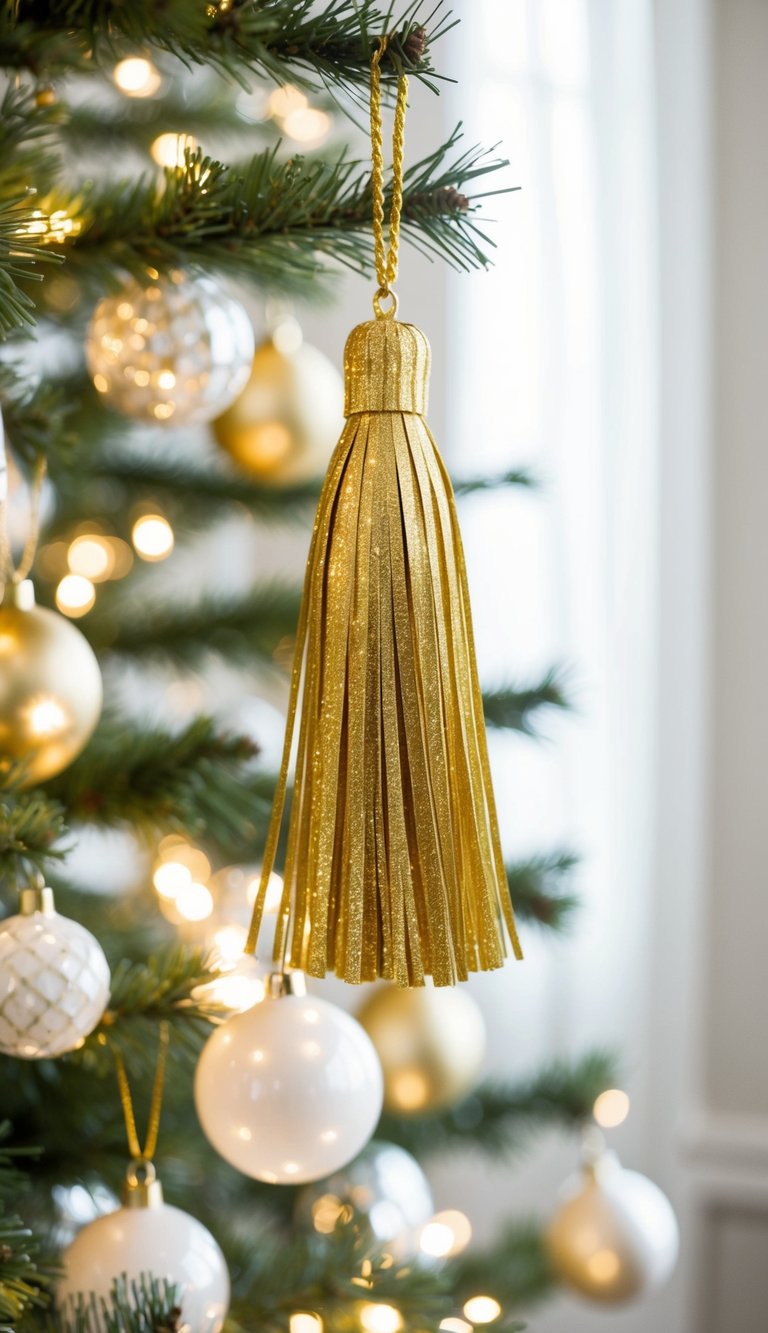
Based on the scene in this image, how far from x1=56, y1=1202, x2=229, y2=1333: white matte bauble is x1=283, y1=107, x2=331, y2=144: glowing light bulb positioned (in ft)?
2.34

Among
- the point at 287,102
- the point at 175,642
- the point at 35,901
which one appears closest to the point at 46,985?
the point at 35,901

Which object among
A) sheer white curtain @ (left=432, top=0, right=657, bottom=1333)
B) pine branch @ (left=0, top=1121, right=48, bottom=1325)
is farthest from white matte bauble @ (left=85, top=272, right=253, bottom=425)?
sheer white curtain @ (left=432, top=0, right=657, bottom=1333)

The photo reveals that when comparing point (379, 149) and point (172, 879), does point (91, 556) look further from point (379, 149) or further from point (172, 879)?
point (379, 149)

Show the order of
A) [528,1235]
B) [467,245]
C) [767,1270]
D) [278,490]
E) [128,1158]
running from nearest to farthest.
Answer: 1. [467,245]
2. [128,1158]
3. [278,490]
4. [528,1235]
5. [767,1270]

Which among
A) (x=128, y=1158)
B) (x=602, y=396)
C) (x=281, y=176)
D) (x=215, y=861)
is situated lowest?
(x=128, y=1158)

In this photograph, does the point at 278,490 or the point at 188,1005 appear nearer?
the point at 188,1005

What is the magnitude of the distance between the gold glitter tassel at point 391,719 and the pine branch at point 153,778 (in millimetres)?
133

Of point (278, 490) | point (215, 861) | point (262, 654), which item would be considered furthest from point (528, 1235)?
point (278, 490)

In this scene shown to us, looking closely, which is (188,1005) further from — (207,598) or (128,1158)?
(207,598)

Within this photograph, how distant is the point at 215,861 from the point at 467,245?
0.57 m

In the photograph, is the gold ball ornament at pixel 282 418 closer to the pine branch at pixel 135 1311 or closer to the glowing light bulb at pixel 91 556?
the glowing light bulb at pixel 91 556

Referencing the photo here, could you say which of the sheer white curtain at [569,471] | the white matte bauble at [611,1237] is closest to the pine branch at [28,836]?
the white matte bauble at [611,1237]

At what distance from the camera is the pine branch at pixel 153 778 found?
52cm

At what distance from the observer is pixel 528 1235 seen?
90cm
